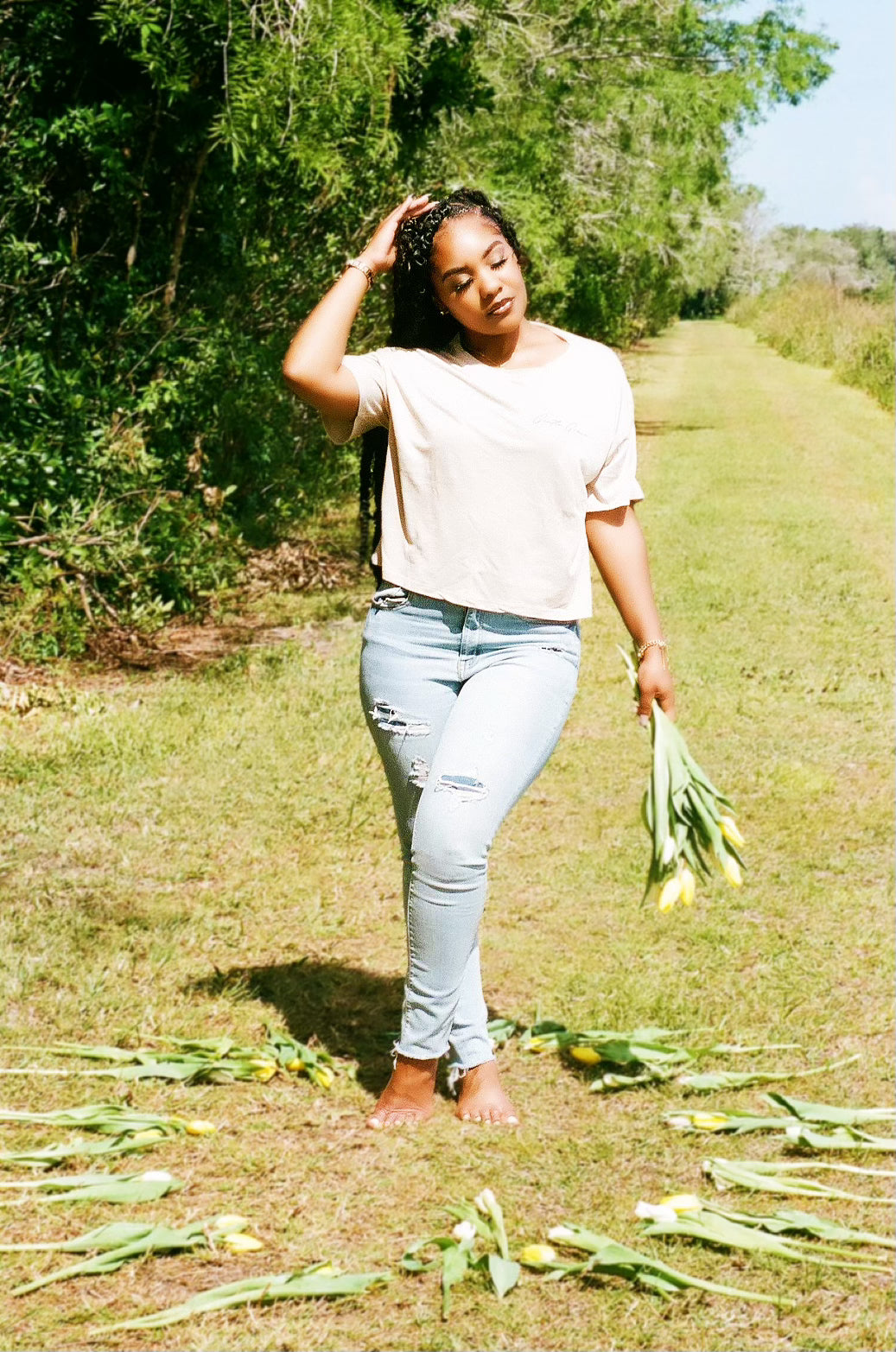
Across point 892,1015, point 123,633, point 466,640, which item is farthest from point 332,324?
point 123,633

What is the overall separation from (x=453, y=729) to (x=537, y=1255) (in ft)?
3.75

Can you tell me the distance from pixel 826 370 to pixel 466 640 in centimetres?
3350

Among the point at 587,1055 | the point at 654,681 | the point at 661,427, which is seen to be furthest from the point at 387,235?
the point at 661,427

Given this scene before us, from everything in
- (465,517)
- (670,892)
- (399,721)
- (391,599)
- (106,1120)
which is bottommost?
(106,1120)

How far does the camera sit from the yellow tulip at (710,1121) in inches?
139

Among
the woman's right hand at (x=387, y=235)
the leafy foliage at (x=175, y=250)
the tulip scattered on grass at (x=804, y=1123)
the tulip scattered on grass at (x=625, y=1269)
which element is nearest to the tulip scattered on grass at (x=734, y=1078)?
the tulip scattered on grass at (x=804, y=1123)

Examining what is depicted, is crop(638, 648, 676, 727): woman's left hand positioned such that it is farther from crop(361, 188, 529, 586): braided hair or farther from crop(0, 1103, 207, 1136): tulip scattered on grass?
crop(0, 1103, 207, 1136): tulip scattered on grass

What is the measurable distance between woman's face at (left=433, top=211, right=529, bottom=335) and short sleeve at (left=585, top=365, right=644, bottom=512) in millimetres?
312

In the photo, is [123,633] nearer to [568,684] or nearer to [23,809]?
[23,809]

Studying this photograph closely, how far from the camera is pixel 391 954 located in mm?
4738

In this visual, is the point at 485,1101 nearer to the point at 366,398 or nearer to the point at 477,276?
the point at 366,398

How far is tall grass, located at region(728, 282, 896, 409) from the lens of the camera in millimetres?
28812

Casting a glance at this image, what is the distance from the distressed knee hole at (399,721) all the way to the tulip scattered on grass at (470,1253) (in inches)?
40.9

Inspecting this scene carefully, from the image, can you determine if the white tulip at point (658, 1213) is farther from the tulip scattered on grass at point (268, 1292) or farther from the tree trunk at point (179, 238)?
the tree trunk at point (179, 238)
